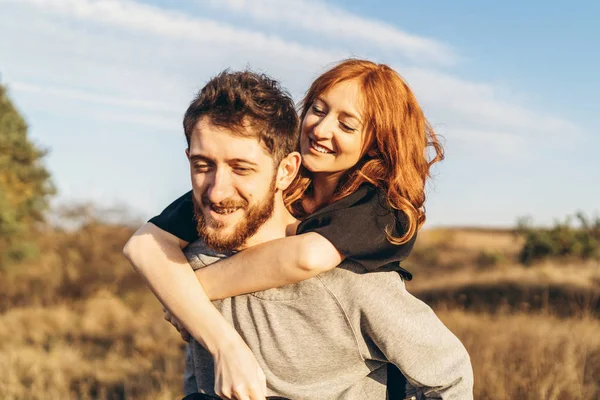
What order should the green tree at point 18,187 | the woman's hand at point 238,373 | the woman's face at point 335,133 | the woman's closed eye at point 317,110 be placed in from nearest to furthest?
the woman's hand at point 238,373, the woman's face at point 335,133, the woman's closed eye at point 317,110, the green tree at point 18,187

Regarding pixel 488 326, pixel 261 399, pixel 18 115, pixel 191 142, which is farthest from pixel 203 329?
pixel 18 115

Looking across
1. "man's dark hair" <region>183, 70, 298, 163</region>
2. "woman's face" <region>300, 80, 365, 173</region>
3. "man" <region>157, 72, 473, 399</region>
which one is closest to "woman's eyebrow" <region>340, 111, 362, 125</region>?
"woman's face" <region>300, 80, 365, 173</region>

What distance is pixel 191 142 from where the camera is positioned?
2266 millimetres

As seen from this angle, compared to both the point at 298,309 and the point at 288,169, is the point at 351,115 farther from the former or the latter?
the point at 298,309

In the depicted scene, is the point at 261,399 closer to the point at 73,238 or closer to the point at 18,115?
the point at 73,238

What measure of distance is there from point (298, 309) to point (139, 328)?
13.6 m

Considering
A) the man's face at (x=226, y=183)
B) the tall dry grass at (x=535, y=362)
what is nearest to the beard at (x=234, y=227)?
the man's face at (x=226, y=183)

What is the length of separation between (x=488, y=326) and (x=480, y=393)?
10.9 feet

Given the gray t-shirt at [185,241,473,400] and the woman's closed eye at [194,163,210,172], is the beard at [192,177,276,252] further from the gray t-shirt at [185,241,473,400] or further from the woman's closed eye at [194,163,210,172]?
the gray t-shirt at [185,241,473,400]

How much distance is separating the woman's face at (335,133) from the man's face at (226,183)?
0.34 meters

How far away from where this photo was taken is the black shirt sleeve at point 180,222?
244 centimetres

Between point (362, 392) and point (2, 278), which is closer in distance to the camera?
point (362, 392)

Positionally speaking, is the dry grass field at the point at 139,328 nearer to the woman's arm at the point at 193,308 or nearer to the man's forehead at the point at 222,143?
the woman's arm at the point at 193,308

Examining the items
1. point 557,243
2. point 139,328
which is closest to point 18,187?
point 139,328
